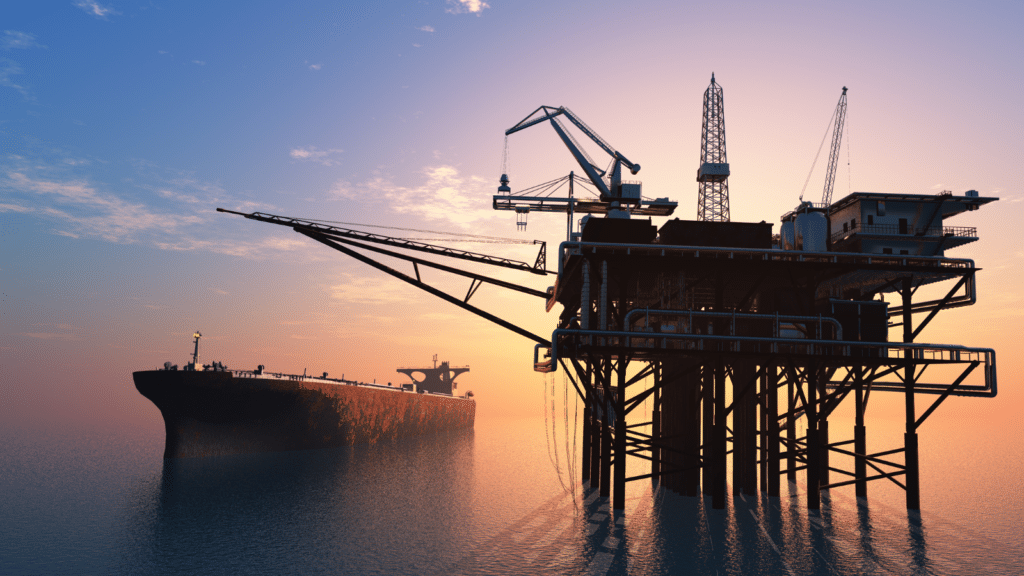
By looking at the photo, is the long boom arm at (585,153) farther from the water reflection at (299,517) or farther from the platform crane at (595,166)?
the water reflection at (299,517)

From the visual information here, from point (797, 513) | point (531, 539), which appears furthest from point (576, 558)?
point (797, 513)

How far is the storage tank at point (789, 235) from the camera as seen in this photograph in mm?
34781

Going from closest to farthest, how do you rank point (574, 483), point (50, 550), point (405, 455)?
point (50, 550) → point (574, 483) → point (405, 455)

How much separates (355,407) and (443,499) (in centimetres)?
4055

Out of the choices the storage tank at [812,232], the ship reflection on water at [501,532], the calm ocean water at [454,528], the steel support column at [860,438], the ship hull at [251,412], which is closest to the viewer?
the ship reflection on water at [501,532]

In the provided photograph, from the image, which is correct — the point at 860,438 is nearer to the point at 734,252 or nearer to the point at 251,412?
the point at 734,252

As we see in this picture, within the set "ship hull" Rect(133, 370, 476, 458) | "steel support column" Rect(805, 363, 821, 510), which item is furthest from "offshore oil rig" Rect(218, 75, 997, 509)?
"ship hull" Rect(133, 370, 476, 458)

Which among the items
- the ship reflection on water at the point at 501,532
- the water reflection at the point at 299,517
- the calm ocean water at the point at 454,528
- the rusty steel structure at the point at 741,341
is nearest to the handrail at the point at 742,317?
the rusty steel structure at the point at 741,341

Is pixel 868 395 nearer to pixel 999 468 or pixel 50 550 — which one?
pixel 50 550

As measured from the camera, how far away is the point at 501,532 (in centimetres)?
3030

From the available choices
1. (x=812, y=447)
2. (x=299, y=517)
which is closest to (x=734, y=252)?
(x=812, y=447)

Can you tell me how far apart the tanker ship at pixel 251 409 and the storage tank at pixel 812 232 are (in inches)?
1956

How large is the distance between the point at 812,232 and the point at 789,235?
2.00 m

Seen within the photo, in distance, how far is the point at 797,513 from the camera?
33.8m
